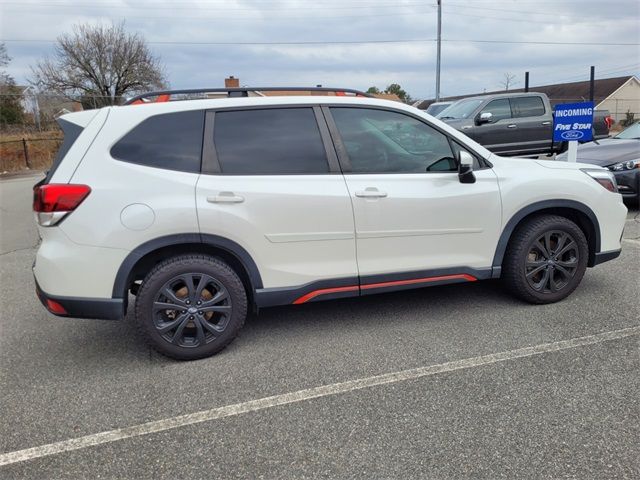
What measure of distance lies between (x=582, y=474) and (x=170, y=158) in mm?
2910

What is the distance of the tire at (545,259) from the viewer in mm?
4078

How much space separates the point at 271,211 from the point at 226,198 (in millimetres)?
311

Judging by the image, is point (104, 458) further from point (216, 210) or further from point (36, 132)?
point (36, 132)

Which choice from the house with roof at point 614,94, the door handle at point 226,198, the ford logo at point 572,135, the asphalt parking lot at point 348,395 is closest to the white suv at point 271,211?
the door handle at point 226,198

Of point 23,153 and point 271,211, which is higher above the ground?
point 23,153

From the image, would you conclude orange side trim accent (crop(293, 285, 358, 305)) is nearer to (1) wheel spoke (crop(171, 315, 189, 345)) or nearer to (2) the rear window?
(1) wheel spoke (crop(171, 315, 189, 345))

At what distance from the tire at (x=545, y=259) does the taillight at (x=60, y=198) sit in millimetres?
3212

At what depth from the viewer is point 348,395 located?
2.98 meters

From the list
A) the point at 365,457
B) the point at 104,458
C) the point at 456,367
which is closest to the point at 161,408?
the point at 104,458

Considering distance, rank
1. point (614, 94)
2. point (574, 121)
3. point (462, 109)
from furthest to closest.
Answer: point (614, 94) < point (462, 109) < point (574, 121)

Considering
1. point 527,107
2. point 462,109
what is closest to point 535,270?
point 462,109

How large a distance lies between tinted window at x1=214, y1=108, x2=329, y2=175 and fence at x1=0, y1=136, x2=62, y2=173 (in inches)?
911

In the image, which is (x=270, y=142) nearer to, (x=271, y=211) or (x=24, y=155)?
(x=271, y=211)

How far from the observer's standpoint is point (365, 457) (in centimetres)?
243
